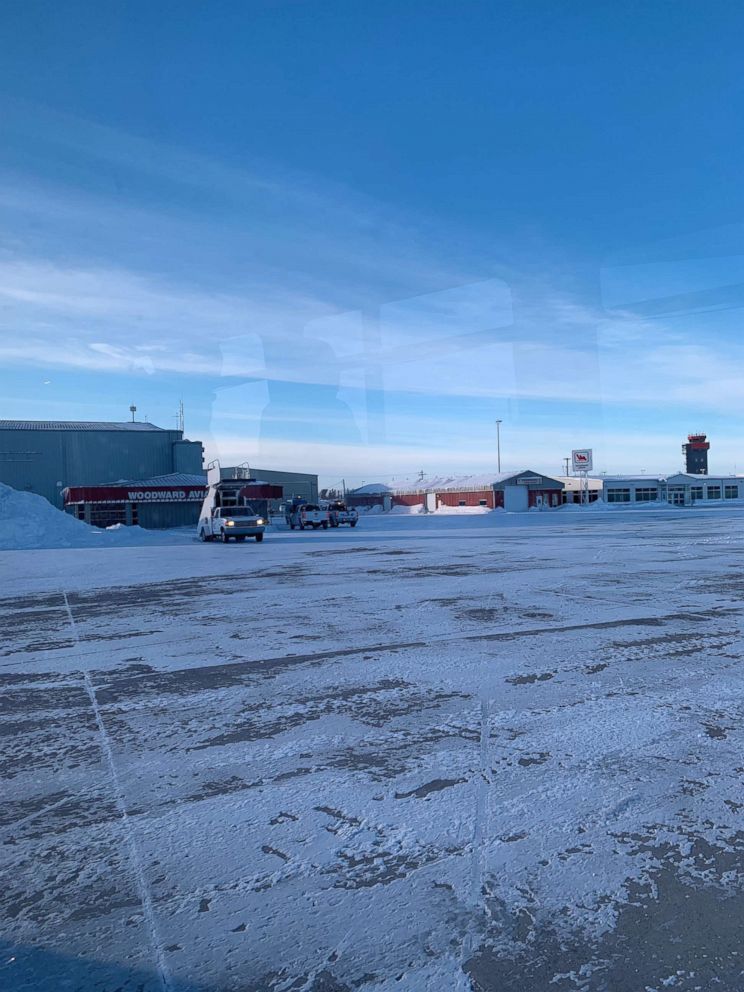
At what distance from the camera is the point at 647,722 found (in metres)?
5.55

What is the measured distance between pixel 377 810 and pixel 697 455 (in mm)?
129733

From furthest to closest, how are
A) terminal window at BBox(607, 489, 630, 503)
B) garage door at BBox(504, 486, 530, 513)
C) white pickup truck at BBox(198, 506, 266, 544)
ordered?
1. terminal window at BBox(607, 489, 630, 503)
2. garage door at BBox(504, 486, 530, 513)
3. white pickup truck at BBox(198, 506, 266, 544)

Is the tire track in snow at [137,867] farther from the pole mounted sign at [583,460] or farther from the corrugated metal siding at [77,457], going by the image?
the pole mounted sign at [583,460]

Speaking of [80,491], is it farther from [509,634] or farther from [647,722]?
[647,722]

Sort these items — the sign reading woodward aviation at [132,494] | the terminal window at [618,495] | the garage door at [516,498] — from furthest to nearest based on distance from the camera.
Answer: the terminal window at [618,495] < the garage door at [516,498] < the sign reading woodward aviation at [132,494]

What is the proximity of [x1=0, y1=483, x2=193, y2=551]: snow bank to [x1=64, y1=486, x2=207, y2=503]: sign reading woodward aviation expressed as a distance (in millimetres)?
14897

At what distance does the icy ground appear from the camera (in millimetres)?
2910

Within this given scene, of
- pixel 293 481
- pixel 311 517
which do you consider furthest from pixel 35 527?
pixel 293 481

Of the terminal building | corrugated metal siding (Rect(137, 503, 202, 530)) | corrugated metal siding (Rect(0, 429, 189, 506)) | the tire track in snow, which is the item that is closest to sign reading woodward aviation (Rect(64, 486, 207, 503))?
corrugated metal siding (Rect(137, 503, 202, 530))

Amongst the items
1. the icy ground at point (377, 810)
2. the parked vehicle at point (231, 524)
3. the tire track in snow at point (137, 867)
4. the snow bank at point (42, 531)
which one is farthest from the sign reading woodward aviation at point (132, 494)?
the tire track in snow at point (137, 867)

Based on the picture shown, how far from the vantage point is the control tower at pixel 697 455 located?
121m

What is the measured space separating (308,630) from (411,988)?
7.16m

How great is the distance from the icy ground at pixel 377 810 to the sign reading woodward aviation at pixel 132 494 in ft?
155

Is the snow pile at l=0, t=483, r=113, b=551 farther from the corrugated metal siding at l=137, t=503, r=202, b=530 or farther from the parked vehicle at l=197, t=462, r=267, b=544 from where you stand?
the corrugated metal siding at l=137, t=503, r=202, b=530
